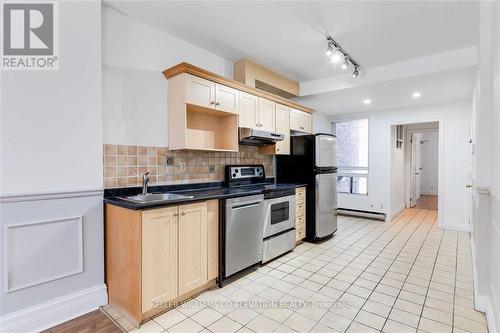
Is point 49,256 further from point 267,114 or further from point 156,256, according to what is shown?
point 267,114

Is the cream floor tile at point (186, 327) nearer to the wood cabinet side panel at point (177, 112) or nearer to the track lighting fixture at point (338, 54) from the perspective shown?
the wood cabinet side panel at point (177, 112)

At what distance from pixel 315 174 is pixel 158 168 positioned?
2.28 meters

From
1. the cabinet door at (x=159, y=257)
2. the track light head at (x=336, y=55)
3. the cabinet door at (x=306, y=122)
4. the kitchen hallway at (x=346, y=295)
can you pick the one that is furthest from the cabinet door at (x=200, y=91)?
the cabinet door at (x=306, y=122)

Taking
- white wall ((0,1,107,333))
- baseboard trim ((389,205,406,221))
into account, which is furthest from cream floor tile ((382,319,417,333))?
baseboard trim ((389,205,406,221))

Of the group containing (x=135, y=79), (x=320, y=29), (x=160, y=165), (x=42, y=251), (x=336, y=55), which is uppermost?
(x=320, y=29)

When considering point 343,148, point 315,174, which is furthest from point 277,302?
point 343,148

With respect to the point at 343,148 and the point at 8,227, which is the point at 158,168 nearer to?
the point at 8,227

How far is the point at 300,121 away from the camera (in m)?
4.28

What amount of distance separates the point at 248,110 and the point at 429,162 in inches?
352

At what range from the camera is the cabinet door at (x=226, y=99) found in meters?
2.85

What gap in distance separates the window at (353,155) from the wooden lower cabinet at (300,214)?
2.44m

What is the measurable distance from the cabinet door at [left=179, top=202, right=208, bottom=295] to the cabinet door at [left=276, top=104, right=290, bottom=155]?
1.88m

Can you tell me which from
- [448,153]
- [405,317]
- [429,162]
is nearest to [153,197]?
[405,317]

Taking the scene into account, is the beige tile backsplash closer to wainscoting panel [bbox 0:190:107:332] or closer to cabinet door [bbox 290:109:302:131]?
wainscoting panel [bbox 0:190:107:332]
